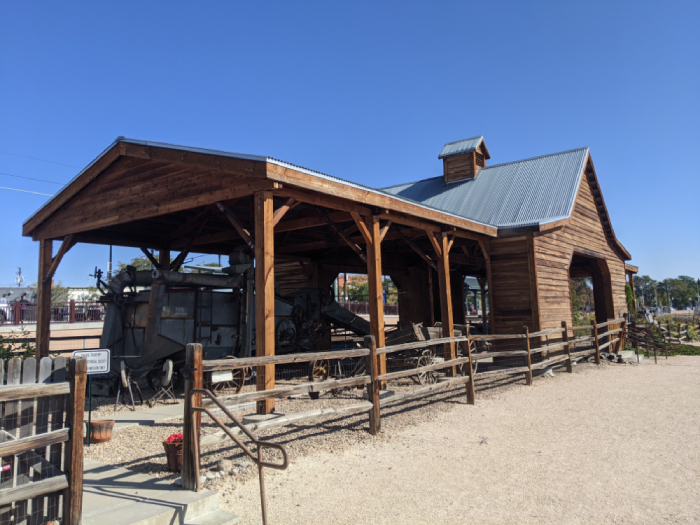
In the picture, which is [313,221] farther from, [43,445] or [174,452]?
[43,445]

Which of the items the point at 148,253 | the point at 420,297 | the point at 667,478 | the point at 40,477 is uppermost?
the point at 148,253

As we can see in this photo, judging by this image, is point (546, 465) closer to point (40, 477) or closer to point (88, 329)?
point (40, 477)

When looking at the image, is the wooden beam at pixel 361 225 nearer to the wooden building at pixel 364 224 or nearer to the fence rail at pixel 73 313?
the wooden building at pixel 364 224

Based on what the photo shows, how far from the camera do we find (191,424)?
4.57 metres

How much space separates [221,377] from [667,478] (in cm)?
575

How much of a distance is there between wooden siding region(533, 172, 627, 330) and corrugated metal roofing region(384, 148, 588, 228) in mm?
654

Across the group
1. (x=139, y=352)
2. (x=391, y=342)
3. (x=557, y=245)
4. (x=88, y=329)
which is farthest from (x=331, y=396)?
(x=88, y=329)

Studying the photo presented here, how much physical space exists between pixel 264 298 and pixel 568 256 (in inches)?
470

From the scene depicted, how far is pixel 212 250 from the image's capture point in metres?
14.6

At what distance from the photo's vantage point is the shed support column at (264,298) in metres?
6.86

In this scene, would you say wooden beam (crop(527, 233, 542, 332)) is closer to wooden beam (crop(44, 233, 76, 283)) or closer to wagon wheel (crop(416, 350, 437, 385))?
wagon wheel (crop(416, 350, 437, 385))

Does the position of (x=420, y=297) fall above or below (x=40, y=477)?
above

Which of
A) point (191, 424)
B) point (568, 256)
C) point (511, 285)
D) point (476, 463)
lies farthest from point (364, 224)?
point (568, 256)

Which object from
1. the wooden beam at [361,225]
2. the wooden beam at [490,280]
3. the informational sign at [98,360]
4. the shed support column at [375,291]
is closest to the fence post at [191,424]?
the informational sign at [98,360]
